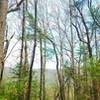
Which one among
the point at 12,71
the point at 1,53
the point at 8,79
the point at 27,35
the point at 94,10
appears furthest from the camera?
the point at 12,71

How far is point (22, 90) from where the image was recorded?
80.9ft

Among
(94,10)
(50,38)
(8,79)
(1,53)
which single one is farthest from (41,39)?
(1,53)

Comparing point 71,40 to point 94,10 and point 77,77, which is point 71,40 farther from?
point 94,10

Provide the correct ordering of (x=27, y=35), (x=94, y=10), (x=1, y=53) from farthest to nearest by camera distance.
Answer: (x=27, y=35), (x=94, y=10), (x=1, y=53)

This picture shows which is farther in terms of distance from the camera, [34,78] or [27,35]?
[34,78]

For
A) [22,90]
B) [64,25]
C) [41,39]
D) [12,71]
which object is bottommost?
[22,90]

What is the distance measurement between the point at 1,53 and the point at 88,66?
20.8m

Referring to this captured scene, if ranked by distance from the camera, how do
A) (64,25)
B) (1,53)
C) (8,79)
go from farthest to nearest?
1. (64,25)
2. (8,79)
3. (1,53)

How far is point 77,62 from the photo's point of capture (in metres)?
31.3

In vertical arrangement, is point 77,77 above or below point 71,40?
below

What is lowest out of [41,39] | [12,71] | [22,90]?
[22,90]

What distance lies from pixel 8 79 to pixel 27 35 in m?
5.13

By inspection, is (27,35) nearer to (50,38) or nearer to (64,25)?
(50,38)

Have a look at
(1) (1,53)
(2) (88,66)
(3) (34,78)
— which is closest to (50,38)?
(2) (88,66)
